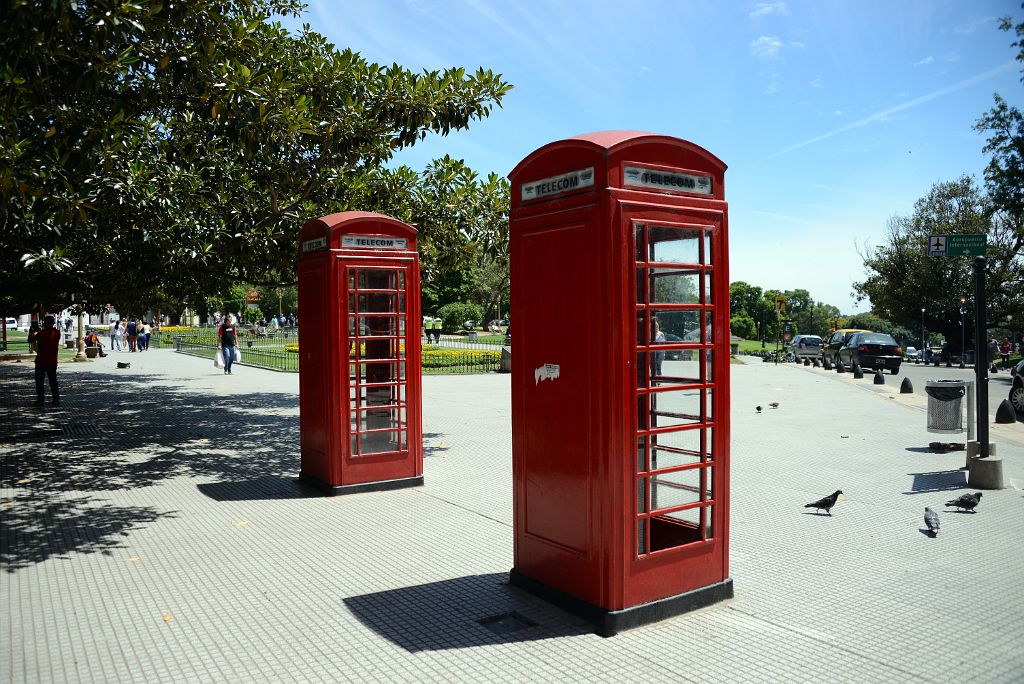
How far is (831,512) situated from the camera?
740 centimetres

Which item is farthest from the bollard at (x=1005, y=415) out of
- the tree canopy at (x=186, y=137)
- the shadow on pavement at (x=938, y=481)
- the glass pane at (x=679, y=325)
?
the glass pane at (x=679, y=325)

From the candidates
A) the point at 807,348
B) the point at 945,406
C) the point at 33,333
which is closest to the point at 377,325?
the point at 945,406

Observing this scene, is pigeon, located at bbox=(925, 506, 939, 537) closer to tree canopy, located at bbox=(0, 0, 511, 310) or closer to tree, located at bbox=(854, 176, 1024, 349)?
tree canopy, located at bbox=(0, 0, 511, 310)

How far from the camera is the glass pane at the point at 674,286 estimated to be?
4.82 metres

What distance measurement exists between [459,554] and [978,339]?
6.15 metres

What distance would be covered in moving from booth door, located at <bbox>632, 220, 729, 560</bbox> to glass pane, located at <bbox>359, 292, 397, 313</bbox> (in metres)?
4.03

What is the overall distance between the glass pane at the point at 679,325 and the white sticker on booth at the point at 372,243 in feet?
13.5

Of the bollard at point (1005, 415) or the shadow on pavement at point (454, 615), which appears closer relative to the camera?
the shadow on pavement at point (454, 615)

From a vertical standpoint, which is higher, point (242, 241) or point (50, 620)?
point (242, 241)

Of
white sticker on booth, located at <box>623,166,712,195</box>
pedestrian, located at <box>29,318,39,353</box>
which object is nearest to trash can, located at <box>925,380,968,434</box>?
white sticker on booth, located at <box>623,166,712,195</box>

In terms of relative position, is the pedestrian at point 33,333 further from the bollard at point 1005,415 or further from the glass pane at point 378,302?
the bollard at point 1005,415

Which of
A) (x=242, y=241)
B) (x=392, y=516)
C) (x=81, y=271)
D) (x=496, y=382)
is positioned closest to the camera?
(x=392, y=516)

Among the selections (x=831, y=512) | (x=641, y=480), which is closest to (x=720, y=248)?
(x=641, y=480)

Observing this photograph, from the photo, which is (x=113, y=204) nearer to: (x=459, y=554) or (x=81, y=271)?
(x=81, y=271)
